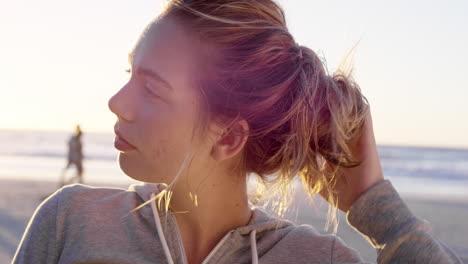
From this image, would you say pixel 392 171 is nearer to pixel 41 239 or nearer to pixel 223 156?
pixel 223 156

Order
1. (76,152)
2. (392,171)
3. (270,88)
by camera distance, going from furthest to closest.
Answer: (392,171) → (76,152) → (270,88)

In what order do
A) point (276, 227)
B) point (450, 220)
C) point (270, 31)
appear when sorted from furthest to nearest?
1. point (450, 220)
2. point (276, 227)
3. point (270, 31)

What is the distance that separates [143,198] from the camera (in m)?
2.28

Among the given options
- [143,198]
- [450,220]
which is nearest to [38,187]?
[450,220]

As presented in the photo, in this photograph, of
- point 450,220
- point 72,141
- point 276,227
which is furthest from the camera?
point 72,141

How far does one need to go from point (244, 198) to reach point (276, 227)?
0.49 ft

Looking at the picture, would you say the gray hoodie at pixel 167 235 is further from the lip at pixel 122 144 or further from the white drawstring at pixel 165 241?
the lip at pixel 122 144

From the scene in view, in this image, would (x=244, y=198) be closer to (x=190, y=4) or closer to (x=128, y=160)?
(x=128, y=160)

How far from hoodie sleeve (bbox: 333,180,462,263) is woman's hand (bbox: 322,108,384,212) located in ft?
0.09

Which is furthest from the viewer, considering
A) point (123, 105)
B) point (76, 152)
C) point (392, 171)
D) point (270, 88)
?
point (392, 171)

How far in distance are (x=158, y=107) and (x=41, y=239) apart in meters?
0.54

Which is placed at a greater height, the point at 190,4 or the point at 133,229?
the point at 190,4

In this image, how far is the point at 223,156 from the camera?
2170 mm

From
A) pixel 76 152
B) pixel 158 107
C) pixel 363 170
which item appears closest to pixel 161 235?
pixel 158 107
